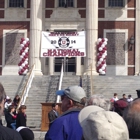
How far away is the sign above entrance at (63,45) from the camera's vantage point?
31141mm

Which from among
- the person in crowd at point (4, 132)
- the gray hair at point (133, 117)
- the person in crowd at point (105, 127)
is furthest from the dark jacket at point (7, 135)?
the gray hair at point (133, 117)

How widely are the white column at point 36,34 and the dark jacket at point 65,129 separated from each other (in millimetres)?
26183

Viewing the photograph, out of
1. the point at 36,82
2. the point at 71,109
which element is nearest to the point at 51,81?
the point at 36,82

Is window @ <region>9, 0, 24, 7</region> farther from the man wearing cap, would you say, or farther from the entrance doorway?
the man wearing cap

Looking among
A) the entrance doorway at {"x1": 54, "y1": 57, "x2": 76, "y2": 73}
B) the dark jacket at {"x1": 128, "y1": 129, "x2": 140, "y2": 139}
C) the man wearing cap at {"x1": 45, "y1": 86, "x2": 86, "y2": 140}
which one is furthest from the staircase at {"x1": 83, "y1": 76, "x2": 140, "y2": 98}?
the dark jacket at {"x1": 128, "y1": 129, "x2": 140, "y2": 139}

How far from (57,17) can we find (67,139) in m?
30.7

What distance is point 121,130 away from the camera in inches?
158

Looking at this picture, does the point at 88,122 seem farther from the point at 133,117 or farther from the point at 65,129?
the point at 65,129

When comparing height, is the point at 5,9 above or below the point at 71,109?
above

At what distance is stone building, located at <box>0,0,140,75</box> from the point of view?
35.6 metres

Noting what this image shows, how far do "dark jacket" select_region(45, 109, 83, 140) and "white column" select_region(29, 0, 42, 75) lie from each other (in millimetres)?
26183

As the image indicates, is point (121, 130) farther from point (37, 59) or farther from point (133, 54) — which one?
point (133, 54)

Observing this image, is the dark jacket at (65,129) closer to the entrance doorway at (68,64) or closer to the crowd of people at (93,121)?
the crowd of people at (93,121)

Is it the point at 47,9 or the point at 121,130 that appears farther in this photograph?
the point at 47,9
